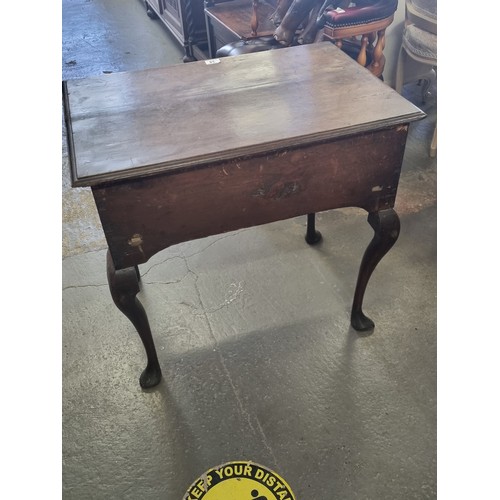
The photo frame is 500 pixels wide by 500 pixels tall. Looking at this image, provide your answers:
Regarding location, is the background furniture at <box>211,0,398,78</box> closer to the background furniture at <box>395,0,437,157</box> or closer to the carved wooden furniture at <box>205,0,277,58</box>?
the carved wooden furniture at <box>205,0,277,58</box>

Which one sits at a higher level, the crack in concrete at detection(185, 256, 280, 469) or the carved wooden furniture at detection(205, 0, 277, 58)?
the carved wooden furniture at detection(205, 0, 277, 58)

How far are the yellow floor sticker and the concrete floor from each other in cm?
2

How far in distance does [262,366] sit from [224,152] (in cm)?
78

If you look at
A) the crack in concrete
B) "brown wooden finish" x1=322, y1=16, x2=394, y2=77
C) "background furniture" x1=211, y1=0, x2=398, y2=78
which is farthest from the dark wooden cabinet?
the crack in concrete

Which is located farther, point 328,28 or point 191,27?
point 191,27

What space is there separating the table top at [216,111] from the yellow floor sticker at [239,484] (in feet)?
2.73

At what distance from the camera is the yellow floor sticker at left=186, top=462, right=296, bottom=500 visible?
125cm

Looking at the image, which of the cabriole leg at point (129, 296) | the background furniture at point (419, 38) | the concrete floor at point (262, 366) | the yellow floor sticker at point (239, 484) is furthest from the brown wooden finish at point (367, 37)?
the yellow floor sticker at point (239, 484)

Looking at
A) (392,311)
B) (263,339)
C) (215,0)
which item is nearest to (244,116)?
(263,339)

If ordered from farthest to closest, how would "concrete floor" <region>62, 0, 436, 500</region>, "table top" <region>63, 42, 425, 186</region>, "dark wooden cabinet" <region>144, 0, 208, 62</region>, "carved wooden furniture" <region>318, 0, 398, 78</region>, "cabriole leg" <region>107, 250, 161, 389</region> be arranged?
1. "dark wooden cabinet" <region>144, 0, 208, 62</region>
2. "carved wooden furniture" <region>318, 0, 398, 78</region>
3. "concrete floor" <region>62, 0, 436, 500</region>
4. "cabriole leg" <region>107, 250, 161, 389</region>
5. "table top" <region>63, 42, 425, 186</region>

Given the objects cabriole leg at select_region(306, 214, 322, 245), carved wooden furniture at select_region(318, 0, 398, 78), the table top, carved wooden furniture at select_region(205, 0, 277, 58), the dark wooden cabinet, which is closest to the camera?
the table top

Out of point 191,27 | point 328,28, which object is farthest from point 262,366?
point 191,27

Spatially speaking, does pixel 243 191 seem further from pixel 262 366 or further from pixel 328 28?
pixel 328 28

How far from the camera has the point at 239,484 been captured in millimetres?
1271
